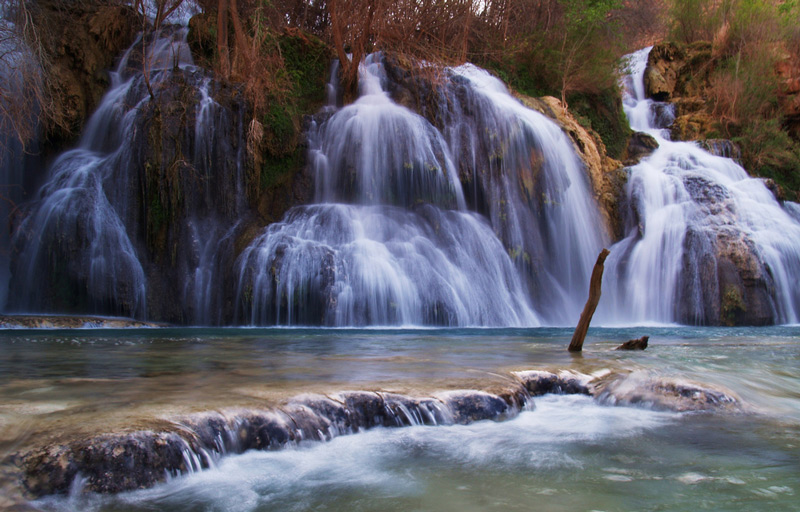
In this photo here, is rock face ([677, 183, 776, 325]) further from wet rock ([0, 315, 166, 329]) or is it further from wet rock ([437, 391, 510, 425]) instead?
wet rock ([0, 315, 166, 329])

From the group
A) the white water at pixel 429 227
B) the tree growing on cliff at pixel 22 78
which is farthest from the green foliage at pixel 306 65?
the tree growing on cliff at pixel 22 78

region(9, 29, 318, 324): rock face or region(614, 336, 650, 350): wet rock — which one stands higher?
region(9, 29, 318, 324): rock face

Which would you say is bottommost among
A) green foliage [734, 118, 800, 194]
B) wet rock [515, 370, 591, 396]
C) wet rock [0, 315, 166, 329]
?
wet rock [515, 370, 591, 396]

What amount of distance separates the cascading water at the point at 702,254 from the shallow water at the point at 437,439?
27.1ft

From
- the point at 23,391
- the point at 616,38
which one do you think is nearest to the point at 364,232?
the point at 23,391

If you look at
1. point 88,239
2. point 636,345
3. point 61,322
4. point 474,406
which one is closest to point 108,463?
point 474,406

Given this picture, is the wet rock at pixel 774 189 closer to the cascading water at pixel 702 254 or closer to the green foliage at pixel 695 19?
the cascading water at pixel 702 254

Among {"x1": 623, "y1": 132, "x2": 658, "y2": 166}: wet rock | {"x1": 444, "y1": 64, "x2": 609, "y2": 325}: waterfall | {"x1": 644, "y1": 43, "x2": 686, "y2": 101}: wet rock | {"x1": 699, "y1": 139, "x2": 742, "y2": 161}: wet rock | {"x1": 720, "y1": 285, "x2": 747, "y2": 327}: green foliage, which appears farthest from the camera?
{"x1": 644, "y1": 43, "x2": 686, "y2": 101}: wet rock

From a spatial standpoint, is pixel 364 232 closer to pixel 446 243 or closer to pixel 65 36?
pixel 446 243

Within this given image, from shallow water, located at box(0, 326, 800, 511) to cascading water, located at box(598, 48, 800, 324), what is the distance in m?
8.27

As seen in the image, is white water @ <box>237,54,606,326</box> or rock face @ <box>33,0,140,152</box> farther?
rock face @ <box>33,0,140,152</box>

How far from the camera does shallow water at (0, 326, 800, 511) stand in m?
2.54

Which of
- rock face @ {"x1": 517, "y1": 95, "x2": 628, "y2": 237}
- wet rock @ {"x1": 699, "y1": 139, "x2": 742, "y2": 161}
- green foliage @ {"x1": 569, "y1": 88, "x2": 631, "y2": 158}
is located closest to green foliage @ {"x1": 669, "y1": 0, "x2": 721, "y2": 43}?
green foliage @ {"x1": 569, "y1": 88, "x2": 631, "y2": 158}

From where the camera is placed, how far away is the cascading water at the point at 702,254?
1325 centimetres
